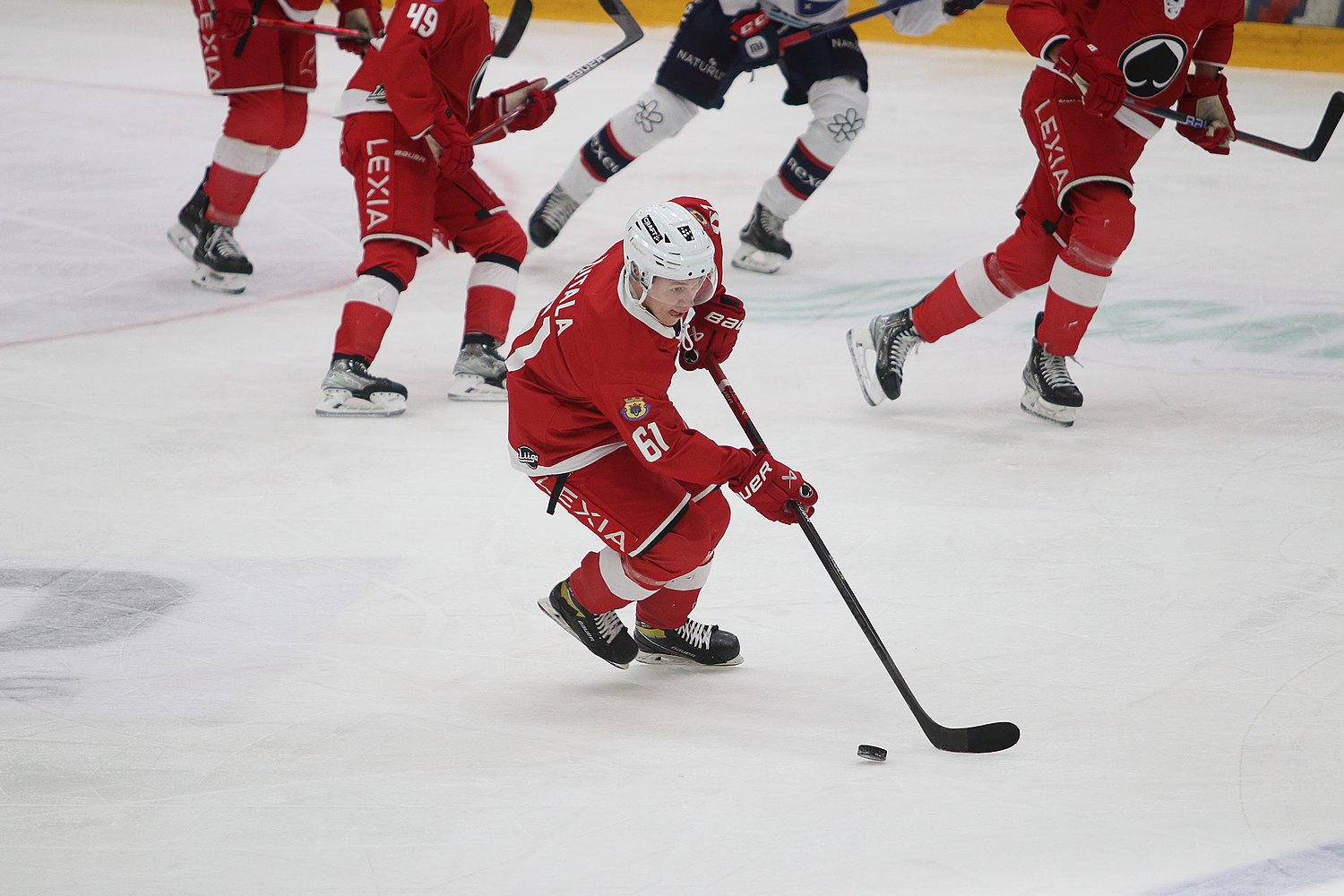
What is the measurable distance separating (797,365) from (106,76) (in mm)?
4711

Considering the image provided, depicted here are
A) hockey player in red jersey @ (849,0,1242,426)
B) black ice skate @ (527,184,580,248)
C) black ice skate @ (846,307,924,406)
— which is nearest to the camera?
hockey player in red jersey @ (849,0,1242,426)

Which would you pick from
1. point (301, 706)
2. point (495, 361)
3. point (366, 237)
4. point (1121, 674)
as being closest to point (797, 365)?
point (495, 361)

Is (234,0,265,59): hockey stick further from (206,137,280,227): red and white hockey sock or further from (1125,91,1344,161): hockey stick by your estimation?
(1125,91,1344,161): hockey stick

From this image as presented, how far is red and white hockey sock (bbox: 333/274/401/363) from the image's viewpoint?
12.4ft

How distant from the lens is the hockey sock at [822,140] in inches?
193

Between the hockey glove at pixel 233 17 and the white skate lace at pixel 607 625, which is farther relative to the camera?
the hockey glove at pixel 233 17

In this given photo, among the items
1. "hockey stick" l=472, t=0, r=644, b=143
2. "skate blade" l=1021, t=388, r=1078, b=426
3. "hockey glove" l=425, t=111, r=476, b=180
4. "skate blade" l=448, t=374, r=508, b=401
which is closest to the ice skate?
"skate blade" l=448, t=374, r=508, b=401

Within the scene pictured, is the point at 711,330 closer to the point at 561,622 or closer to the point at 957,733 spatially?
the point at 561,622

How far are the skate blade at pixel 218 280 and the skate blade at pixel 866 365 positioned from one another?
2056 millimetres

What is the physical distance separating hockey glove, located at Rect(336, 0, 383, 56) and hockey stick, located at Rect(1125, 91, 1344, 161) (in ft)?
7.89

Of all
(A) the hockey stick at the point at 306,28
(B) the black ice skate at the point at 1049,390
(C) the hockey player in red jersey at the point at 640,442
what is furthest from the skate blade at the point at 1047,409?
(A) the hockey stick at the point at 306,28

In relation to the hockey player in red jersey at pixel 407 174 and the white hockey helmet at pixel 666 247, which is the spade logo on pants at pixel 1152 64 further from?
the white hockey helmet at pixel 666 247

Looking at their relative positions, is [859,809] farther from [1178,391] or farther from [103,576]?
[1178,391]

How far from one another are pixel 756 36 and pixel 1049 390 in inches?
70.0
